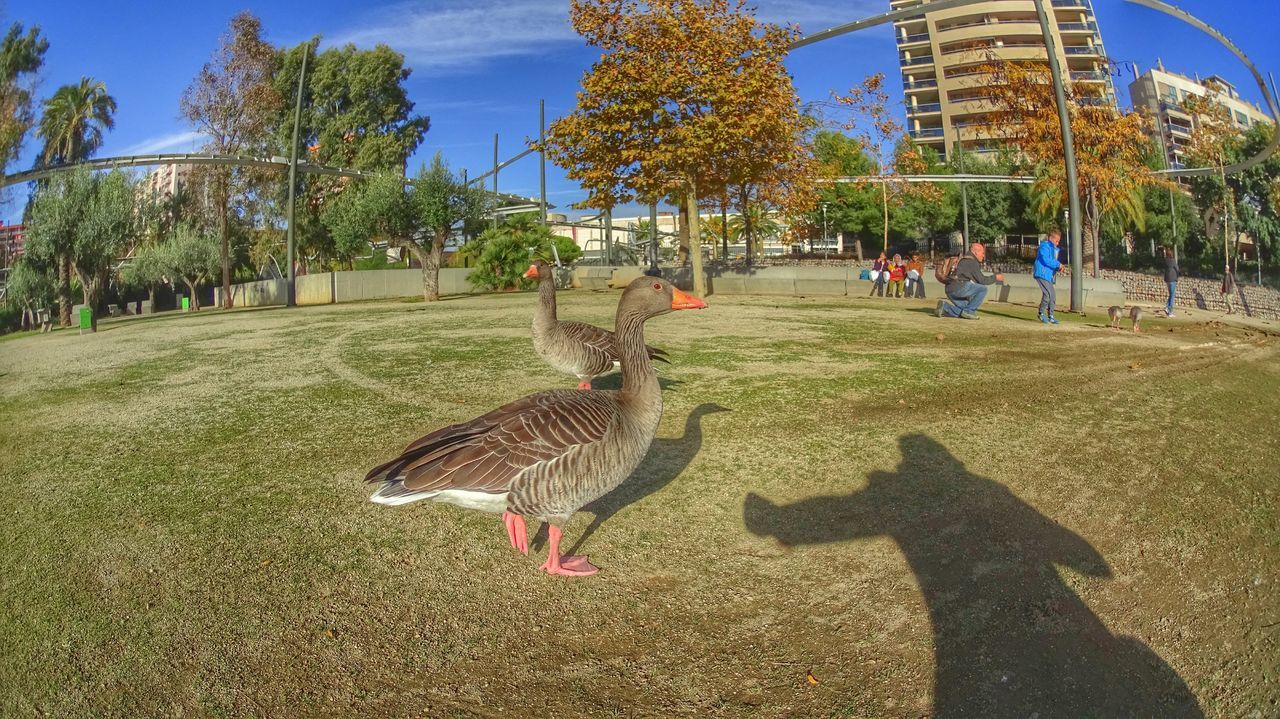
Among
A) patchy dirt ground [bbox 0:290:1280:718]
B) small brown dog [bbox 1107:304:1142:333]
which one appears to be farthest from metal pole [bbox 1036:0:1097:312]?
patchy dirt ground [bbox 0:290:1280:718]

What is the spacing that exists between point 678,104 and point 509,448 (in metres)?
21.1

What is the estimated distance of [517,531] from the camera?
15.1 ft

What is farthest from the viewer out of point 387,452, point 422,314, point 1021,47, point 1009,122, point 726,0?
point 1021,47

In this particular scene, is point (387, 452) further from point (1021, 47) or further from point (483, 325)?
point (1021, 47)

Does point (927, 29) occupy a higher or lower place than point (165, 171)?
higher

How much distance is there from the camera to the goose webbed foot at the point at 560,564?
14.6ft

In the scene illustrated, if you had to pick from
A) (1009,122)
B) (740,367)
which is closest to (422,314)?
(740,367)

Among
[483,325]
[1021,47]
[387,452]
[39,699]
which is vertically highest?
[1021,47]

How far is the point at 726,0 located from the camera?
24172 millimetres

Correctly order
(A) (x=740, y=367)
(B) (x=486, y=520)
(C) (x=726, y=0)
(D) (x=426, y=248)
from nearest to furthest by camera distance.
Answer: (B) (x=486, y=520)
(A) (x=740, y=367)
(C) (x=726, y=0)
(D) (x=426, y=248)

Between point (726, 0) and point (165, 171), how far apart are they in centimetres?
4612

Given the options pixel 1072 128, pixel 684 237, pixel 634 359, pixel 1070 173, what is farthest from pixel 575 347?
pixel 1072 128

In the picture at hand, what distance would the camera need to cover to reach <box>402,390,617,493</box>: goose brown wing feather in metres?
3.94

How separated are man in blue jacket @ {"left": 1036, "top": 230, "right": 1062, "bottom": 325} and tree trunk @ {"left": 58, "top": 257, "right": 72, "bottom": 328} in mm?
40931
